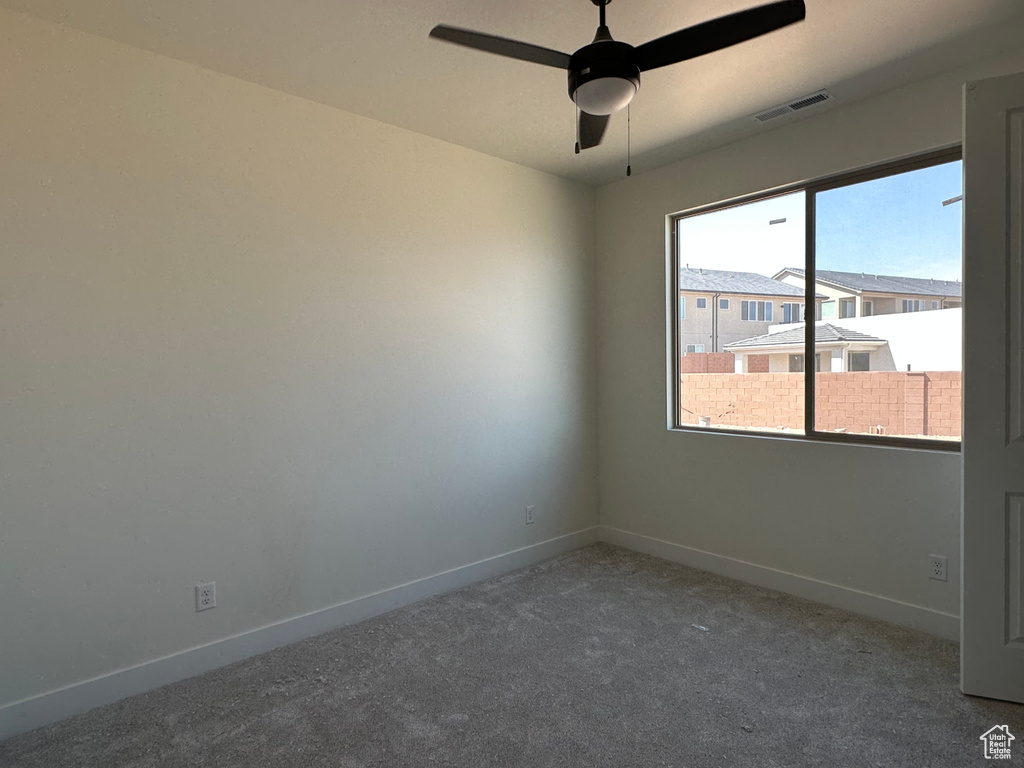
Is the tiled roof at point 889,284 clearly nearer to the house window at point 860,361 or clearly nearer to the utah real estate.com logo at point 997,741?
the house window at point 860,361

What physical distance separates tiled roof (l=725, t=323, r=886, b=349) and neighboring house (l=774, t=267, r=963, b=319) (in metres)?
0.08

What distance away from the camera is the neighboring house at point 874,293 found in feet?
9.08

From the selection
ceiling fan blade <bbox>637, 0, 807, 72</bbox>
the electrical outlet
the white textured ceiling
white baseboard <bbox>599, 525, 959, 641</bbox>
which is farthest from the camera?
white baseboard <bbox>599, 525, 959, 641</bbox>

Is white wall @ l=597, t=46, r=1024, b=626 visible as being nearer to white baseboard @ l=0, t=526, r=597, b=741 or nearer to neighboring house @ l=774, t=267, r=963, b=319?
neighboring house @ l=774, t=267, r=963, b=319

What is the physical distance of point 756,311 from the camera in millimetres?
3498

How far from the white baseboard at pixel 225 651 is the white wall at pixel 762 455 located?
113 centimetres

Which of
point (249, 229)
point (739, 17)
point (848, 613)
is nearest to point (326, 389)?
point (249, 229)

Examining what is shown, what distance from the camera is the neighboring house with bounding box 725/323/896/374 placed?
299 cm

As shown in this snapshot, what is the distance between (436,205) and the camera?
10.9ft

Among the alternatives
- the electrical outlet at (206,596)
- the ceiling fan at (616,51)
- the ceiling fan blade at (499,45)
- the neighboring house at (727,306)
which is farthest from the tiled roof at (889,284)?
the electrical outlet at (206,596)

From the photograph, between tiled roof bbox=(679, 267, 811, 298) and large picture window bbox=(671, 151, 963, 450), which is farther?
tiled roof bbox=(679, 267, 811, 298)

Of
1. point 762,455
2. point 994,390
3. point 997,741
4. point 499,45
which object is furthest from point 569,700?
point 499,45

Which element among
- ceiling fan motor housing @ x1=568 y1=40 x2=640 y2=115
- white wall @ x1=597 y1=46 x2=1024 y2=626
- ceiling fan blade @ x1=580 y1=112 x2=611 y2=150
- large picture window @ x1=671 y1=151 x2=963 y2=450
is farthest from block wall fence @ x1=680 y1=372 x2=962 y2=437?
ceiling fan motor housing @ x1=568 y1=40 x2=640 y2=115

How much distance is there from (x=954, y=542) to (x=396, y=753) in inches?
105
